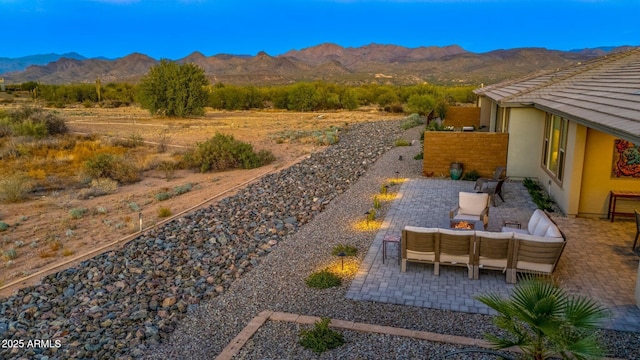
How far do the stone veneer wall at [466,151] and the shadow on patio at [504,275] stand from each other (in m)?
4.42

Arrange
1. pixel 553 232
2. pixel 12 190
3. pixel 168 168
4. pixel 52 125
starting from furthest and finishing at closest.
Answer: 1. pixel 52 125
2. pixel 168 168
3. pixel 12 190
4. pixel 553 232

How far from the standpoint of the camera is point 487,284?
730 cm

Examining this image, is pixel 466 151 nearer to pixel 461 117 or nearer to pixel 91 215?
pixel 91 215

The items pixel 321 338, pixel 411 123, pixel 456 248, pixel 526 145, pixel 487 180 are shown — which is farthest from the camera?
pixel 411 123

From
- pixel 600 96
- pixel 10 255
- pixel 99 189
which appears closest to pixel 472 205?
Result: pixel 600 96

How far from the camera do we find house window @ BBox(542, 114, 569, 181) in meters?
11.2

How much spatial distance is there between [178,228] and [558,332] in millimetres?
9273

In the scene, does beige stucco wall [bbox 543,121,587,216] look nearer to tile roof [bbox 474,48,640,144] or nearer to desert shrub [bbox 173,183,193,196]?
tile roof [bbox 474,48,640,144]

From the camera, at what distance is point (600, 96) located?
9.26m

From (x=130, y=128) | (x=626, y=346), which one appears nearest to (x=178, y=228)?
(x=626, y=346)

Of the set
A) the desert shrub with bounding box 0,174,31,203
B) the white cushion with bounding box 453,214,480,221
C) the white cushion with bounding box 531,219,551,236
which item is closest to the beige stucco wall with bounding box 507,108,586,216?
the white cushion with bounding box 453,214,480,221

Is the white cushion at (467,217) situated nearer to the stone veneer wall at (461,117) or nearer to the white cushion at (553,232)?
the white cushion at (553,232)

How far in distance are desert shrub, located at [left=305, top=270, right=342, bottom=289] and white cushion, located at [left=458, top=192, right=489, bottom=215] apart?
3.67 meters

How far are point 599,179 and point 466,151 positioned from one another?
5187 mm
